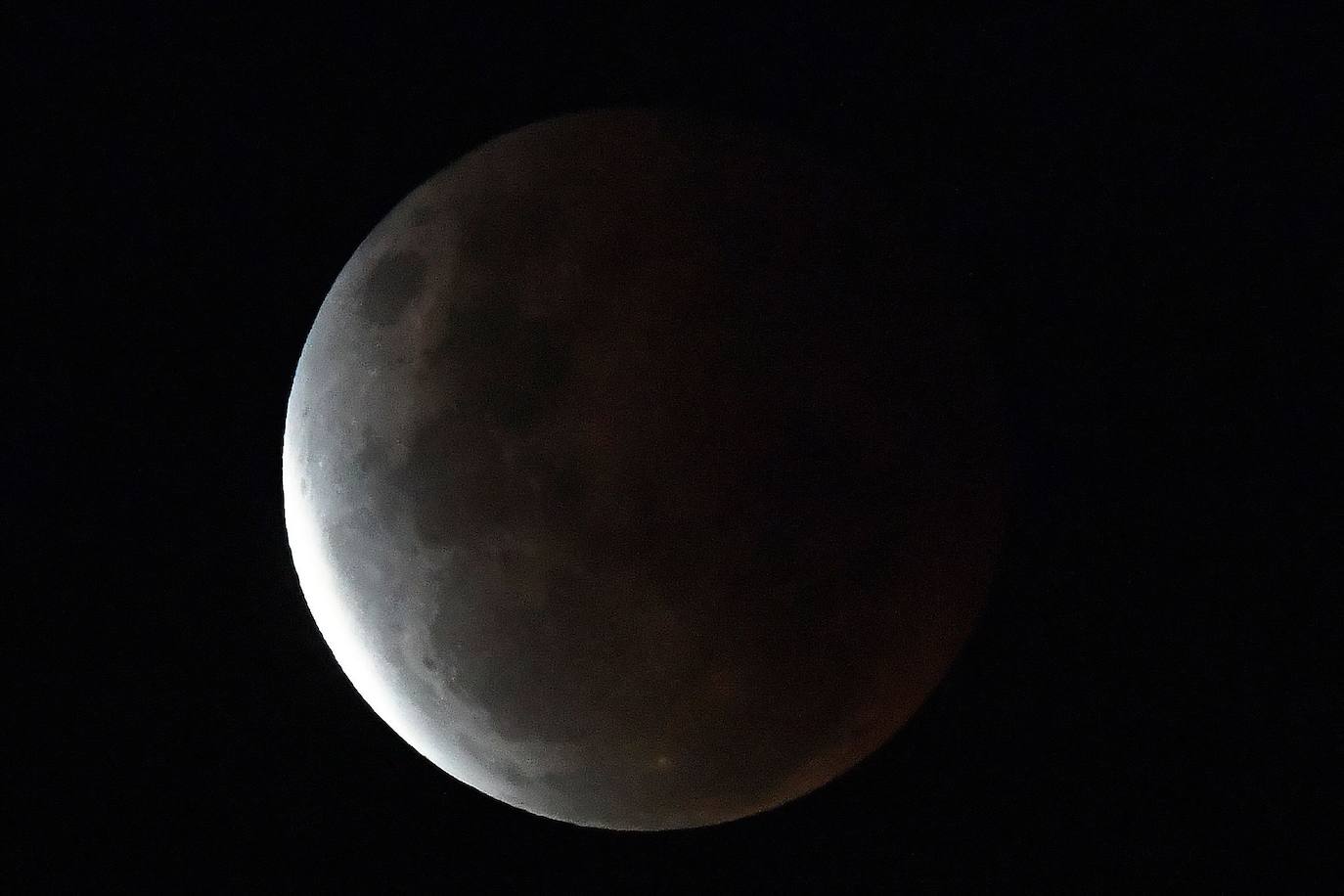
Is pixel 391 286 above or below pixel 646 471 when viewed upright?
above

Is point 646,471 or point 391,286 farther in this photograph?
point 391,286

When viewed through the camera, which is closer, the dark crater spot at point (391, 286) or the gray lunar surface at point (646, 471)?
the gray lunar surface at point (646, 471)

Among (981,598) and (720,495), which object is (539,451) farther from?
(981,598)

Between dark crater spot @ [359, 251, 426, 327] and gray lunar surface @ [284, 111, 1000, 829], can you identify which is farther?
dark crater spot @ [359, 251, 426, 327]

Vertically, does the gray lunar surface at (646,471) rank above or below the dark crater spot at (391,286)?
below

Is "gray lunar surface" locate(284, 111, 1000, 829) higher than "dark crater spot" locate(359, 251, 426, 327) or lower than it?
lower

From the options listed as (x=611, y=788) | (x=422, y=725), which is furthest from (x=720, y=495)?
(x=422, y=725)
